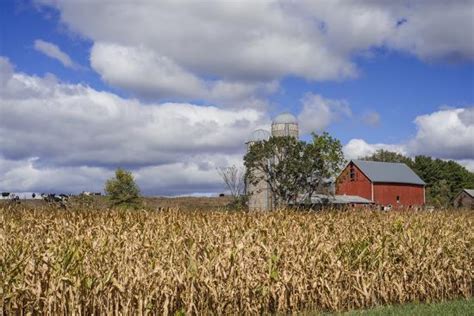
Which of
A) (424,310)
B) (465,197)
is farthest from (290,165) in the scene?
(465,197)

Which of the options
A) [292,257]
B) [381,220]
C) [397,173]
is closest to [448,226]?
[381,220]

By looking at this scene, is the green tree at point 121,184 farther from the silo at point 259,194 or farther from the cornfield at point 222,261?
the cornfield at point 222,261

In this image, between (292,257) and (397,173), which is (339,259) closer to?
(292,257)

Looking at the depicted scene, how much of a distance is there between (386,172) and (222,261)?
205 ft

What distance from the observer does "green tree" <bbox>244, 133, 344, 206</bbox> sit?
140ft

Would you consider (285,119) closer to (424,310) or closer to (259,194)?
(259,194)

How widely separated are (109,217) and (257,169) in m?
29.5

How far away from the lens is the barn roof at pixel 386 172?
69.7 m

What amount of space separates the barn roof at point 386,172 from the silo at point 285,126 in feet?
78.4

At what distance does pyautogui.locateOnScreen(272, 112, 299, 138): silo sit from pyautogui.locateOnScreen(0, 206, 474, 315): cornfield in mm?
29321

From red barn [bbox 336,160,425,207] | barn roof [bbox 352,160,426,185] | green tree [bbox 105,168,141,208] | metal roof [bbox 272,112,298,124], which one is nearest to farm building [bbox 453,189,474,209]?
barn roof [bbox 352,160,426,185]

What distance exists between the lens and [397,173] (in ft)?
241

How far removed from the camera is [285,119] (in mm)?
48000

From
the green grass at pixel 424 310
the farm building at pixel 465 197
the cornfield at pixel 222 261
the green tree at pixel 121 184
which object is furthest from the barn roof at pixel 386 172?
the green grass at pixel 424 310
